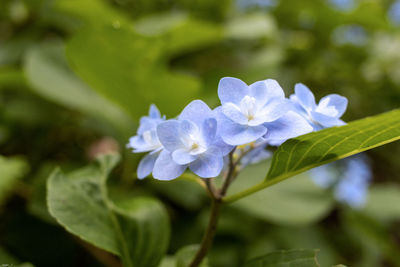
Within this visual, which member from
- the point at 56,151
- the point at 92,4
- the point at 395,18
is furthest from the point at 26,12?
the point at 395,18

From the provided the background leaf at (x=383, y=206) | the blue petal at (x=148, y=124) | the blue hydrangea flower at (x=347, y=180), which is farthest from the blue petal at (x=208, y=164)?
the background leaf at (x=383, y=206)

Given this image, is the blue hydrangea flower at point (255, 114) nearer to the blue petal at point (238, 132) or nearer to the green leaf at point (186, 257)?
the blue petal at point (238, 132)

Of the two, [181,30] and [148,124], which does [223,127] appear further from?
[181,30]

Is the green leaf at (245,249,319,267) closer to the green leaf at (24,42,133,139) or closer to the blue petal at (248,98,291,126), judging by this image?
the blue petal at (248,98,291,126)

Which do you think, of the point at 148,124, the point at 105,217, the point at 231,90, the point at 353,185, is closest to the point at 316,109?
the point at 231,90

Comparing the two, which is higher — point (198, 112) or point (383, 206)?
point (198, 112)

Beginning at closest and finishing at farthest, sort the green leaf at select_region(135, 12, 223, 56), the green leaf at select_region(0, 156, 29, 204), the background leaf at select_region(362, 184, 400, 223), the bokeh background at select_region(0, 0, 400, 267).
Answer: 1. the green leaf at select_region(0, 156, 29, 204)
2. the bokeh background at select_region(0, 0, 400, 267)
3. the green leaf at select_region(135, 12, 223, 56)
4. the background leaf at select_region(362, 184, 400, 223)

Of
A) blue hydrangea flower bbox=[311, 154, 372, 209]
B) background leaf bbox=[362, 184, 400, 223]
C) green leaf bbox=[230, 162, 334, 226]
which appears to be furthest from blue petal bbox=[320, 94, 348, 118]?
background leaf bbox=[362, 184, 400, 223]
